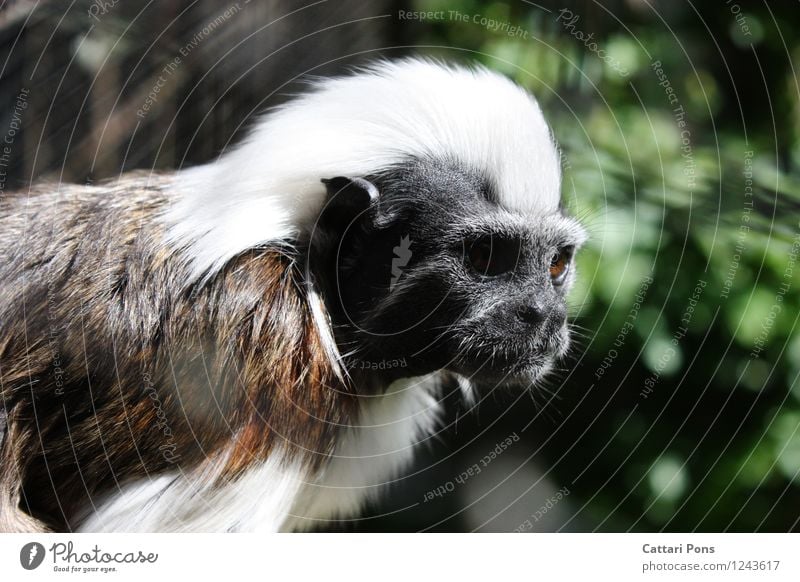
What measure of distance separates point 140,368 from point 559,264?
1.98ft

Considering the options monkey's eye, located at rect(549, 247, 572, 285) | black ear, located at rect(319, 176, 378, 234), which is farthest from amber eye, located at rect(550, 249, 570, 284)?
black ear, located at rect(319, 176, 378, 234)

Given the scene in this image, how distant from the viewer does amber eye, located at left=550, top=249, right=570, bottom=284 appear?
1.10m

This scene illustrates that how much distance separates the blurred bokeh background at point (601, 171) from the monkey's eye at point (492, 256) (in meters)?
0.18

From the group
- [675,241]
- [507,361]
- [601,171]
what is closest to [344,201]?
[507,361]

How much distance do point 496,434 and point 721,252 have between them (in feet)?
1.59

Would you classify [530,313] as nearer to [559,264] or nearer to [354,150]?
[559,264]

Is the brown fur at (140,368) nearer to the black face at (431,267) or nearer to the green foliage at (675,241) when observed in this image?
the black face at (431,267)

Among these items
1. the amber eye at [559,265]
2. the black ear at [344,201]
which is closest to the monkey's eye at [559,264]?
the amber eye at [559,265]

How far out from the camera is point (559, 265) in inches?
44.3

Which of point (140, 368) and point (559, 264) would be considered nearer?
point (140, 368)

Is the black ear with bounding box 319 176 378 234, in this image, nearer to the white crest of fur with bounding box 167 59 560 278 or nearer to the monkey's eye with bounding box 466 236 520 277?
the white crest of fur with bounding box 167 59 560 278

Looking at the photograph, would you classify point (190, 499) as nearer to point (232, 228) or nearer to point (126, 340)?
point (126, 340)

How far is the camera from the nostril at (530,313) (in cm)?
105
